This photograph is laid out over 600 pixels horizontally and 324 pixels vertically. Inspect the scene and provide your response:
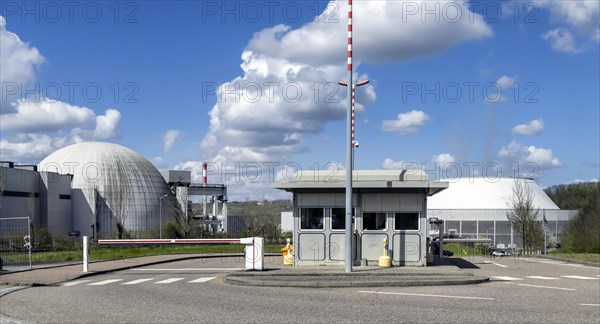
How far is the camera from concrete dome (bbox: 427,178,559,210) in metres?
116

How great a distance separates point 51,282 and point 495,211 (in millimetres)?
100933

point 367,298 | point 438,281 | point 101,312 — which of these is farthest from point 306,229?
point 101,312

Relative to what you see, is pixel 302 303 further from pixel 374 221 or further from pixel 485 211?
pixel 485 211

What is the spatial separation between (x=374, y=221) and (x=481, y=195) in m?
101

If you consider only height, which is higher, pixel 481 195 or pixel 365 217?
pixel 365 217

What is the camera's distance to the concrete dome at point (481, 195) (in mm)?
115750

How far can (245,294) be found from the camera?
50.4ft

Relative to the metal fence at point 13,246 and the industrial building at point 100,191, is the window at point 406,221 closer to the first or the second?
the metal fence at point 13,246

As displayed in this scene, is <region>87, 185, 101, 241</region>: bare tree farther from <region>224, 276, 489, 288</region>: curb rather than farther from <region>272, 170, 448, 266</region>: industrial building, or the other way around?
<region>224, 276, 489, 288</region>: curb

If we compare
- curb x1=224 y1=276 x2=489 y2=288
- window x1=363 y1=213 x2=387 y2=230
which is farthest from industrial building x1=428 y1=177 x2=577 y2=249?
curb x1=224 y1=276 x2=489 y2=288

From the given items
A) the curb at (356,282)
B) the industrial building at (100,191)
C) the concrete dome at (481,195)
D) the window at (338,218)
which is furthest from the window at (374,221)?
the concrete dome at (481,195)

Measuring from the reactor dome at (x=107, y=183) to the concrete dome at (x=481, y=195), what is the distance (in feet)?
165

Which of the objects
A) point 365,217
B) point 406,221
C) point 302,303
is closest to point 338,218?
point 365,217

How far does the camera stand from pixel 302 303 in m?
13.4
